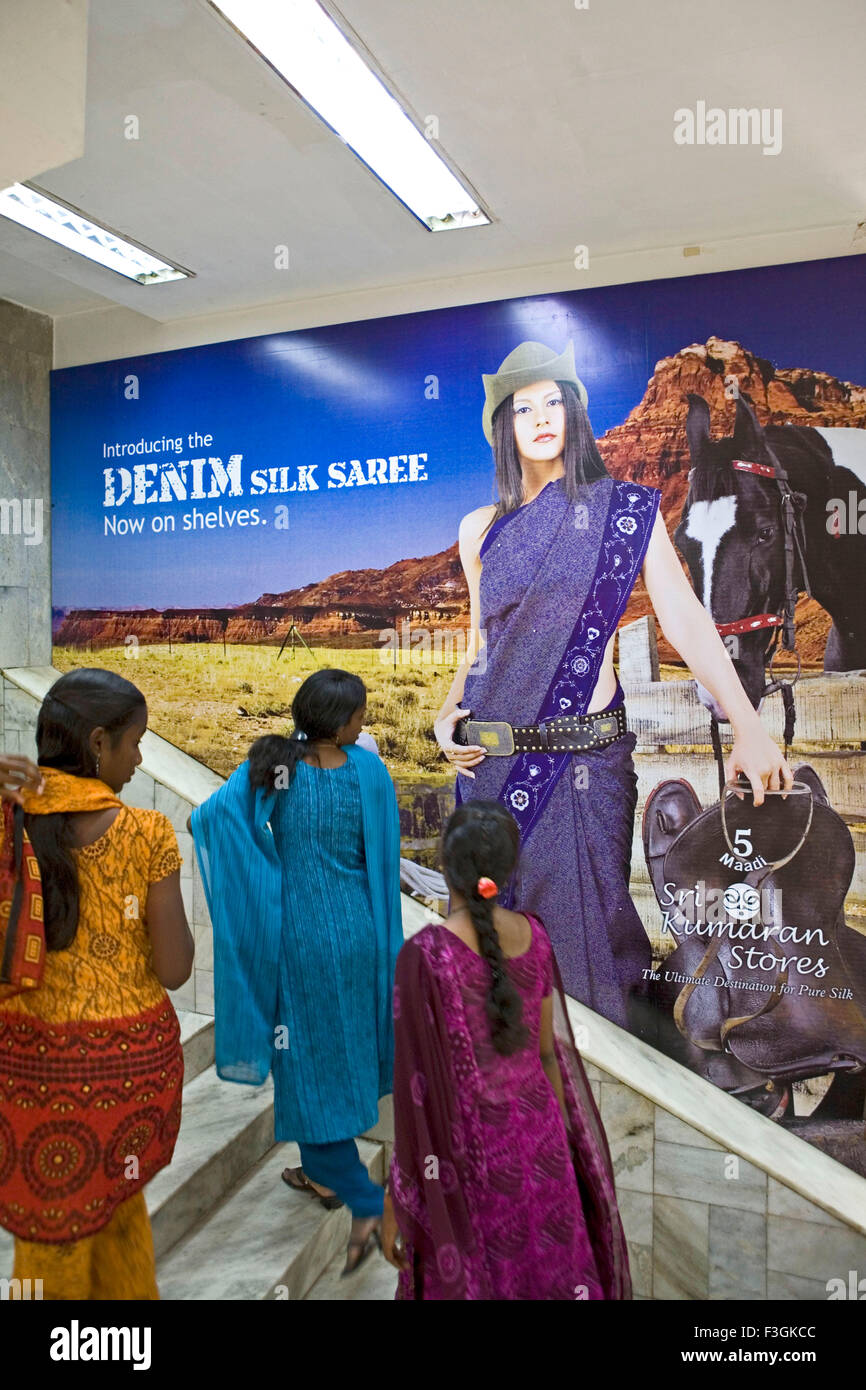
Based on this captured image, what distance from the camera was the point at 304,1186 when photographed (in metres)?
2.82

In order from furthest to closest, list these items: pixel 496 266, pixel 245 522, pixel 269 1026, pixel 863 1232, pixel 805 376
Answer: pixel 245 522 < pixel 496 266 < pixel 805 376 < pixel 863 1232 < pixel 269 1026

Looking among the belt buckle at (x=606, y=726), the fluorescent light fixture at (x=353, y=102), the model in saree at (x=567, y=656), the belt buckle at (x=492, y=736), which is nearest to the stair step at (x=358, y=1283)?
the model in saree at (x=567, y=656)

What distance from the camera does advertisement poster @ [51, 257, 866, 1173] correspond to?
3254 millimetres

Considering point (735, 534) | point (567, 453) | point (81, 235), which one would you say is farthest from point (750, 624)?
point (81, 235)

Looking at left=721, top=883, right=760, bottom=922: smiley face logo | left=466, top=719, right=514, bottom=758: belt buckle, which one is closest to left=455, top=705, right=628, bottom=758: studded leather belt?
left=466, top=719, right=514, bottom=758: belt buckle

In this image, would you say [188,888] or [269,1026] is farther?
[188,888]

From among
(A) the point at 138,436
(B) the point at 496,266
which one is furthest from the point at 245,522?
(B) the point at 496,266

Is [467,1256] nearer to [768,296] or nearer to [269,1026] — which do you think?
[269,1026]

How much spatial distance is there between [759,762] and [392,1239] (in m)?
2.15

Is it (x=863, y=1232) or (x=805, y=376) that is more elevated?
(x=805, y=376)

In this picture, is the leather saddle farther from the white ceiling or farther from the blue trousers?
the white ceiling

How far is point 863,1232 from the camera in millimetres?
2793

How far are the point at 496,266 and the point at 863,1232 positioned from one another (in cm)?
355

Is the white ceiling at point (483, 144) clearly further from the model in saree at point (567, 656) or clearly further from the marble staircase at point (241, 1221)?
the marble staircase at point (241, 1221)
